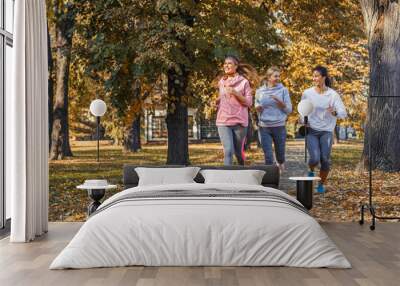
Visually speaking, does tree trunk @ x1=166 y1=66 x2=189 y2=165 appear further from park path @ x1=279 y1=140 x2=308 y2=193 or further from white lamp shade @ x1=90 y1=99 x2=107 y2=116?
park path @ x1=279 y1=140 x2=308 y2=193

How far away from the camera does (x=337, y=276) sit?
4.12 metres

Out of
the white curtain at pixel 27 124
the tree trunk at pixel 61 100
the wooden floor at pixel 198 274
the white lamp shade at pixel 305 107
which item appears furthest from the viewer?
the tree trunk at pixel 61 100

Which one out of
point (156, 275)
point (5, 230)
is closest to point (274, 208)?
point (156, 275)

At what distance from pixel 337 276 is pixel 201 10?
415cm

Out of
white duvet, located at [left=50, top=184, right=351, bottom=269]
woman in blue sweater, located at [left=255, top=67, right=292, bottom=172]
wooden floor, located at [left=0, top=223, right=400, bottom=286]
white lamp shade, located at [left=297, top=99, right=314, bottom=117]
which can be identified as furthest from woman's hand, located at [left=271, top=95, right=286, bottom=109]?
white duvet, located at [left=50, top=184, right=351, bottom=269]

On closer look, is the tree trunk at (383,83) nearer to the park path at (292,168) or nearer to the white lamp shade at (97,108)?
the park path at (292,168)

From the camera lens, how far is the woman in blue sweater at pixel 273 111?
726cm

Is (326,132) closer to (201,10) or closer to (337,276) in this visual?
(201,10)

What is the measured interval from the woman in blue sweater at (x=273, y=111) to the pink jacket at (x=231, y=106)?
17 centimetres

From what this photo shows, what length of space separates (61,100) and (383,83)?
4.07 meters

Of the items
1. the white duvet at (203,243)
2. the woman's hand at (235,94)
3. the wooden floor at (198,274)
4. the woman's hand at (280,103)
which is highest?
the woman's hand at (235,94)

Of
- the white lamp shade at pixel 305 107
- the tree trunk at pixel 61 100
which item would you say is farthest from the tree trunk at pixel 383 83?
the tree trunk at pixel 61 100

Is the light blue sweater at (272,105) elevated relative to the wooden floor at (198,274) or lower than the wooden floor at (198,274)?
elevated

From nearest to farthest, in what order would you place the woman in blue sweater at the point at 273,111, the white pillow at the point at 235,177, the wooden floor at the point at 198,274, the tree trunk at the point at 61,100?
the wooden floor at the point at 198,274 < the white pillow at the point at 235,177 < the woman in blue sweater at the point at 273,111 < the tree trunk at the point at 61,100
